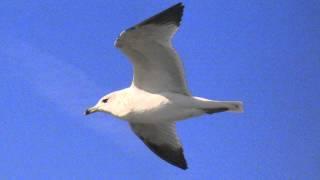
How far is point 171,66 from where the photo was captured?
7168 mm

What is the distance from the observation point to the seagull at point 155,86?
6938 millimetres

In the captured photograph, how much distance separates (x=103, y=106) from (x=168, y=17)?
3.92 ft

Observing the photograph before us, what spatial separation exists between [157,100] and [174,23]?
2.44 ft

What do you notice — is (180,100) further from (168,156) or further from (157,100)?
(168,156)

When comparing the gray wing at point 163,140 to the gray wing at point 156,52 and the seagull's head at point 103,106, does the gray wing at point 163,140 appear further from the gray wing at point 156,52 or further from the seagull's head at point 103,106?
the gray wing at point 156,52

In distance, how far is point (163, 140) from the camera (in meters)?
7.88

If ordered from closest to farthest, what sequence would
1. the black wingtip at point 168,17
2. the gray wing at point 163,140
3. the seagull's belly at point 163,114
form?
the black wingtip at point 168,17 → the seagull's belly at point 163,114 → the gray wing at point 163,140

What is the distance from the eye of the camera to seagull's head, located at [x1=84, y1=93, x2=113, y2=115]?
7.52 meters

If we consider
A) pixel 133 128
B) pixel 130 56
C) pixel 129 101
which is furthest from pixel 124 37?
pixel 133 128

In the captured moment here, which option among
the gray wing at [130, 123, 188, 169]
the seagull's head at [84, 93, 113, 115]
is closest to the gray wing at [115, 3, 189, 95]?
the seagull's head at [84, 93, 113, 115]

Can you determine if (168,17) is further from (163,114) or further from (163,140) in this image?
(163,140)

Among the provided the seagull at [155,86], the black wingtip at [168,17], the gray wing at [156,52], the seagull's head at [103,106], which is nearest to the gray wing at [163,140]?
Result: the seagull at [155,86]

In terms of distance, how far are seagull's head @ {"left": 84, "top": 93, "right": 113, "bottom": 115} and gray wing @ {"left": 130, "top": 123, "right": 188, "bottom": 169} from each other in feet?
1.16

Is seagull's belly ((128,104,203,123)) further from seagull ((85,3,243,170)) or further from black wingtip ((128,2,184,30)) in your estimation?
black wingtip ((128,2,184,30))
